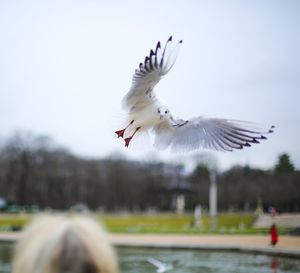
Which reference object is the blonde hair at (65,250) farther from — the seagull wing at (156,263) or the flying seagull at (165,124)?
the seagull wing at (156,263)

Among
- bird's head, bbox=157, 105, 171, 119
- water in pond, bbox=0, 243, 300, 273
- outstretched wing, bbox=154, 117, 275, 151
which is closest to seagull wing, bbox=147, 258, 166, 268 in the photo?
water in pond, bbox=0, 243, 300, 273

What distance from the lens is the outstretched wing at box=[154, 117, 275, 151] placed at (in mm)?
5387

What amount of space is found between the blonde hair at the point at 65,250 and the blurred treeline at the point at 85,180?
44832 mm

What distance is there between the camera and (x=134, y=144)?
19.5ft

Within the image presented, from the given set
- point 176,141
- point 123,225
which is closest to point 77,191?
point 123,225

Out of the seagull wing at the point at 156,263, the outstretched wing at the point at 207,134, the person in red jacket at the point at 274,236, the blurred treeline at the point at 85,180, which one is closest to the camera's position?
the outstretched wing at the point at 207,134

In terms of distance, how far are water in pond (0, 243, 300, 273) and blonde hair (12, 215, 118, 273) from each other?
10.5 m

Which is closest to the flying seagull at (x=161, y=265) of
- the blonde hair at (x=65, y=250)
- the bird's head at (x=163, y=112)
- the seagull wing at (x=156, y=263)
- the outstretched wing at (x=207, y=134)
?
the seagull wing at (x=156, y=263)

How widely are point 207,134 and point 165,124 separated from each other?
0.62 metres

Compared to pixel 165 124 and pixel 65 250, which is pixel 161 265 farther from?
pixel 65 250

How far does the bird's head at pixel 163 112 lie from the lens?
5.47 meters

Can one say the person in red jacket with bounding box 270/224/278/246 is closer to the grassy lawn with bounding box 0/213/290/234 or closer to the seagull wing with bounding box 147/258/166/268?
the grassy lawn with bounding box 0/213/290/234

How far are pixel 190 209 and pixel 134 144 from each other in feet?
133

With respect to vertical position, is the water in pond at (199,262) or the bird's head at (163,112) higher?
the bird's head at (163,112)
